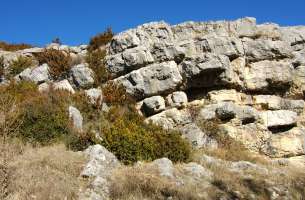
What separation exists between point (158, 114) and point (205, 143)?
260 cm

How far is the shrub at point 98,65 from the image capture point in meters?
19.2

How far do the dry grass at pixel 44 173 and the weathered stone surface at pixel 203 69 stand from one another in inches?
264

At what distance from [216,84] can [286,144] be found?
3.53 meters

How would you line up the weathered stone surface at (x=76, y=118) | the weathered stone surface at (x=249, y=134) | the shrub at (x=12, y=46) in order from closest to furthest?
the weathered stone surface at (x=76, y=118), the weathered stone surface at (x=249, y=134), the shrub at (x=12, y=46)

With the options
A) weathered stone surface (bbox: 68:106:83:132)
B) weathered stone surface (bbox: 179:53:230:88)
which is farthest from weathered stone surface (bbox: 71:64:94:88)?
weathered stone surface (bbox: 179:53:230:88)

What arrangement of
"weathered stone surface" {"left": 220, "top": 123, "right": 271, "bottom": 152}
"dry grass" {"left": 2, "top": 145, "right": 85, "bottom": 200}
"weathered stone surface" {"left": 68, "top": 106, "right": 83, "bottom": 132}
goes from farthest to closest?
1. "weathered stone surface" {"left": 220, "top": 123, "right": 271, "bottom": 152}
2. "weathered stone surface" {"left": 68, "top": 106, "right": 83, "bottom": 132}
3. "dry grass" {"left": 2, "top": 145, "right": 85, "bottom": 200}

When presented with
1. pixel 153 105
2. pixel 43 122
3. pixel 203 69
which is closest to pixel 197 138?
pixel 153 105

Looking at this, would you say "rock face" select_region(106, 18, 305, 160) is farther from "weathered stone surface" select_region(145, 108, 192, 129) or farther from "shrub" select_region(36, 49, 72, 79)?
"shrub" select_region(36, 49, 72, 79)

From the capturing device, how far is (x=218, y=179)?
12125 millimetres

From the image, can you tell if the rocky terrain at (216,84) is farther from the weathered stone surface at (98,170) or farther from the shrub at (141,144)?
the weathered stone surface at (98,170)

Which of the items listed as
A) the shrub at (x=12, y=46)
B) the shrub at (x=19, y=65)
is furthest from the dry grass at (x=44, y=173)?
the shrub at (x=12, y=46)

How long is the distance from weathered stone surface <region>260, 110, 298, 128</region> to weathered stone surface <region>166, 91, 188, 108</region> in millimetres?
2969

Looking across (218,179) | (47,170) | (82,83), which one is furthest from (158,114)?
(47,170)

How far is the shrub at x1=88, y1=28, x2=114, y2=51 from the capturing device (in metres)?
21.8
